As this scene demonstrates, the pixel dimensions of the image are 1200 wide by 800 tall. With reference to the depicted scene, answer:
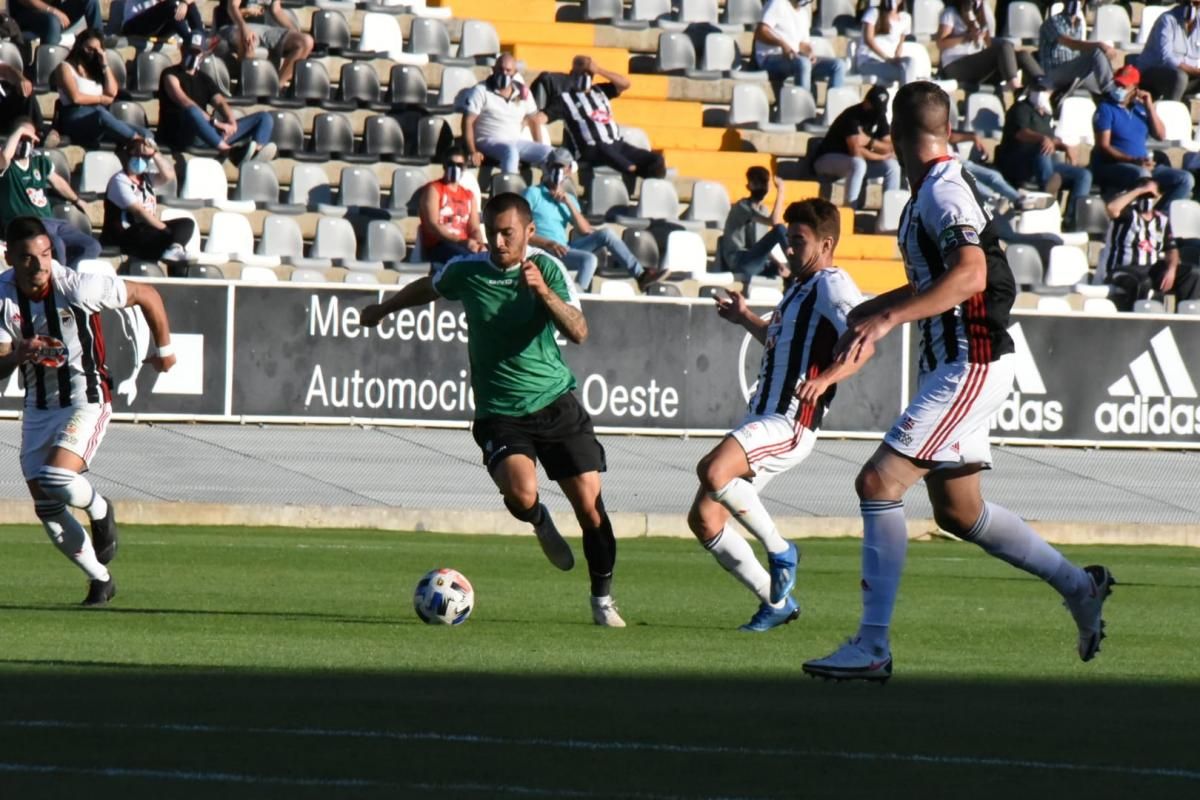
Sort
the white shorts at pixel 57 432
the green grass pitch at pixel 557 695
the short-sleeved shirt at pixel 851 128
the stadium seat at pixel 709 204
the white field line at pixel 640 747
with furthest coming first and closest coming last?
the short-sleeved shirt at pixel 851 128 < the stadium seat at pixel 709 204 < the white shorts at pixel 57 432 < the white field line at pixel 640 747 < the green grass pitch at pixel 557 695

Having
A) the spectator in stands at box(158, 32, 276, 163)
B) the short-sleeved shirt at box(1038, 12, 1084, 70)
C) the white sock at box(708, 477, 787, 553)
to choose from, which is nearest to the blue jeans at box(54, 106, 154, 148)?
the spectator in stands at box(158, 32, 276, 163)

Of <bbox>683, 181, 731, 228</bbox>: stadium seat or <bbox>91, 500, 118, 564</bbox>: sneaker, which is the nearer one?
<bbox>91, 500, 118, 564</bbox>: sneaker

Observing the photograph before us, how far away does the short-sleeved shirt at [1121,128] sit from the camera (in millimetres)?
28172

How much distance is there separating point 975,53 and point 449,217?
10.3 meters

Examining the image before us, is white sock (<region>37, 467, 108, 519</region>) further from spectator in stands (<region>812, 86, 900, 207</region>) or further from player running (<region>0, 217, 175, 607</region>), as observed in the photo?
spectator in stands (<region>812, 86, 900, 207</region>)

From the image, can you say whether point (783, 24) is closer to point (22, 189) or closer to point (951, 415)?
point (22, 189)

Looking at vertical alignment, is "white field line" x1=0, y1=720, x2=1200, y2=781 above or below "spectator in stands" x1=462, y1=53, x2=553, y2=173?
below

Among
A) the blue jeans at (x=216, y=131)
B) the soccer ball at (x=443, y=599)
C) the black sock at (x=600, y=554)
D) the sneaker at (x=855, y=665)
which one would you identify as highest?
the blue jeans at (x=216, y=131)

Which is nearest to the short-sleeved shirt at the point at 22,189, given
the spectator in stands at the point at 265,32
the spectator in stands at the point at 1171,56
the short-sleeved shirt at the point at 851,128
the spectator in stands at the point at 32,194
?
the spectator in stands at the point at 32,194

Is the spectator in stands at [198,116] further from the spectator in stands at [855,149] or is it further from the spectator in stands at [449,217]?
the spectator in stands at [855,149]

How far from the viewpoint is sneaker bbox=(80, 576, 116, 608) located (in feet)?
38.8

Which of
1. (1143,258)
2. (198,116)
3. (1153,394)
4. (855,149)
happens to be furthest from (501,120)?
(1143,258)

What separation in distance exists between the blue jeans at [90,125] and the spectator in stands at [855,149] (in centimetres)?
810

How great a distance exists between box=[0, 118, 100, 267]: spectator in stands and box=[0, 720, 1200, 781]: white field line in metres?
14.0
